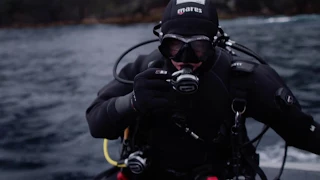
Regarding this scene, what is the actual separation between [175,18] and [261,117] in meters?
0.73

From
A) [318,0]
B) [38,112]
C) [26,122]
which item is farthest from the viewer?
[318,0]

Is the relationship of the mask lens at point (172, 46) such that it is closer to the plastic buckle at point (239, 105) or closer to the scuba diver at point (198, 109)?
the scuba diver at point (198, 109)

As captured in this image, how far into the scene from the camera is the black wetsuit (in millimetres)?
2201

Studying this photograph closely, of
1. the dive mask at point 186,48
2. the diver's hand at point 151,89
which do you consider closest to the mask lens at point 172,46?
the dive mask at point 186,48

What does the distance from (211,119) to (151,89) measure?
422mm

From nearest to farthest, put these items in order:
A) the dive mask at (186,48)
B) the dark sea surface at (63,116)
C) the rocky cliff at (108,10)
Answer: the dive mask at (186,48), the dark sea surface at (63,116), the rocky cliff at (108,10)

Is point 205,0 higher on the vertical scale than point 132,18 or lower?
higher

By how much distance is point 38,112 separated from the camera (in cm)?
784

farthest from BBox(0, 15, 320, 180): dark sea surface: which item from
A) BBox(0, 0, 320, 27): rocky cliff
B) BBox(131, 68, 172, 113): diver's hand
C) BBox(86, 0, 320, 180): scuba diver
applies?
BBox(0, 0, 320, 27): rocky cliff

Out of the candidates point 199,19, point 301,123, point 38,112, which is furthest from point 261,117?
point 38,112

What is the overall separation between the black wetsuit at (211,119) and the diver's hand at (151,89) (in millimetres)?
167

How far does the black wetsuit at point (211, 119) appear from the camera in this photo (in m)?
2.20

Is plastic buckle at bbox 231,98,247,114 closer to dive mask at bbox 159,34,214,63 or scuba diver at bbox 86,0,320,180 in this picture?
scuba diver at bbox 86,0,320,180

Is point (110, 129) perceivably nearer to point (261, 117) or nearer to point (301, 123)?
point (261, 117)
